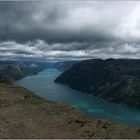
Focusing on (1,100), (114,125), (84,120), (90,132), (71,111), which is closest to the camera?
(90,132)

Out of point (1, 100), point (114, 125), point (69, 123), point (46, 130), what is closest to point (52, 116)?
point (69, 123)

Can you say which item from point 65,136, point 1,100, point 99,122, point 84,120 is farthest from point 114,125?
point 1,100

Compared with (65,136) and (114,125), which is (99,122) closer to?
(114,125)

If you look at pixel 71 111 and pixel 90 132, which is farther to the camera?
pixel 71 111

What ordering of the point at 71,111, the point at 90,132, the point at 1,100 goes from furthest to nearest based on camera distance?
the point at 1,100
the point at 71,111
the point at 90,132

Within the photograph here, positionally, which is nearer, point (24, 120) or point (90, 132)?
point (90, 132)

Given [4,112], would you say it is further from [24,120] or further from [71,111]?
[71,111]
